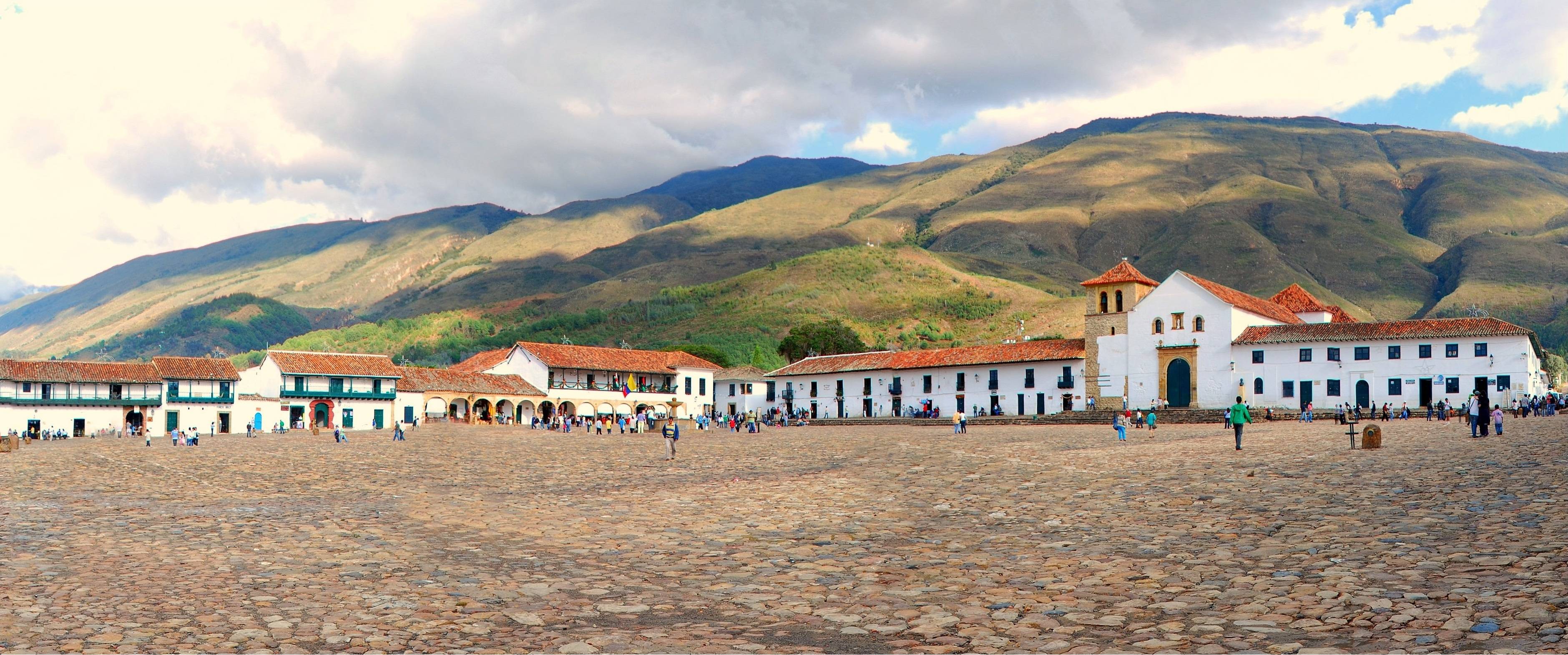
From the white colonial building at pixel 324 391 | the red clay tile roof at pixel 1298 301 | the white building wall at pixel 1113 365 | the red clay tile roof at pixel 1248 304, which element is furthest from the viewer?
the white colonial building at pixel 324 391

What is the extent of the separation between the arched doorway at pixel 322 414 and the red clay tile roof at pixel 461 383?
14.3ft

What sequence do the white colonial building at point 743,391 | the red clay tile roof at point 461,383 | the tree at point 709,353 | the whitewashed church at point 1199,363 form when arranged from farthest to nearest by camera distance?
the tree at point 709,353 → the white colonial building at point 743,391 → the red clay tile roof at point 461,383 → the whitewashed church at point 1199,363

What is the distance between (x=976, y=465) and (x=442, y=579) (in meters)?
13.5

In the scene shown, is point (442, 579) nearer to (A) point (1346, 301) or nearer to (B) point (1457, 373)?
(B) point (1457, 373)

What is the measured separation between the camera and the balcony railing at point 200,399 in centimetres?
6888

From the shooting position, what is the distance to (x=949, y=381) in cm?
6744

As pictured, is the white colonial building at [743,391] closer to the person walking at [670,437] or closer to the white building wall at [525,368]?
the white building wall at [525,368]

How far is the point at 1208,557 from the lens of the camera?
10.3 metres

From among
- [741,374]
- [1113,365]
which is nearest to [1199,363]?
A: [1113,365]

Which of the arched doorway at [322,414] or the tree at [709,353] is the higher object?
the tree at [709,353]

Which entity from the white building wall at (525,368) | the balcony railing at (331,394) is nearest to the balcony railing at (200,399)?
the balcony railing at (331,394)

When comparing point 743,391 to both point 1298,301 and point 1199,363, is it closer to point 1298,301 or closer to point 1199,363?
point 1199,363

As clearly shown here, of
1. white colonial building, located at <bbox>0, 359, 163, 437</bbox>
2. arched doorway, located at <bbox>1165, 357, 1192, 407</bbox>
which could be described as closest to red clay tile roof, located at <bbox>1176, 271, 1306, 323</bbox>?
arched doorway, located at <bbox>1165, 357, 1192, 407</bbox>

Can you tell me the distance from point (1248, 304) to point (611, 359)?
42995 mm
